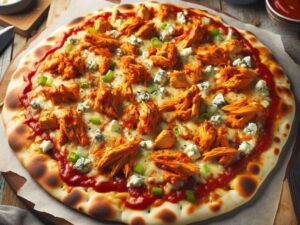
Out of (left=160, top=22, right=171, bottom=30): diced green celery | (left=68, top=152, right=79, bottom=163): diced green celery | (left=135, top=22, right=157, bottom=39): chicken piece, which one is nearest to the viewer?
(left=68, top=152, right=79, bottom=163): diced green celery

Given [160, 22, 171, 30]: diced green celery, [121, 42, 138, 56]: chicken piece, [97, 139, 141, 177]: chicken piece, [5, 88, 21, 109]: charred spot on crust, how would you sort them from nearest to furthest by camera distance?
1. [97, 139, 141, 177]: chicken piece
2. [5, 88, 21, 109]: charred spot on crust
3. [121, 42, 138, 56]: chicken piece
4. [160, 22, 171, 30]: diced green celery

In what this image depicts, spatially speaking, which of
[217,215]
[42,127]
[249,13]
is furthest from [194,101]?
[249,13]

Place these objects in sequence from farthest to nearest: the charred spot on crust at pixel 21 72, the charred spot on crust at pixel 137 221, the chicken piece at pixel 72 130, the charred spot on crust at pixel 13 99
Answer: the charred spot on crust at pixel 21 72 < the charred spot on crust at pixel 13 99 < the chicken piece at pixel 72 130 < the charred spot on crust at pixel 137 221

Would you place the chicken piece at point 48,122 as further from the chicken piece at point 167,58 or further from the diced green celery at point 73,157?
the chicken piece at point 167,58

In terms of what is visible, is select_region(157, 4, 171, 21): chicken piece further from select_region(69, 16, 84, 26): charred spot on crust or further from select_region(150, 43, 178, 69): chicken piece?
select_region(69, 16, 84, 26): charred spot on crust

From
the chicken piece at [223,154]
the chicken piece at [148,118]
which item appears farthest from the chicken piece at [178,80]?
the chicken piece at [223,154]

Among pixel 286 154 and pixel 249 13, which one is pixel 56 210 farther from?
pixel 249 13

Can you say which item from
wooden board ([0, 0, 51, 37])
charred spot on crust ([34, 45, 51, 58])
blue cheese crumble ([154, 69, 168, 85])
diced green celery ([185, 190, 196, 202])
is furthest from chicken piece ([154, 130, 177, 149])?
wooden board ([0, 0, 51, 37])
